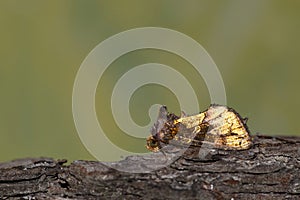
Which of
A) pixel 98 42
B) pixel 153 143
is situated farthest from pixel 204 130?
pixel 98 42

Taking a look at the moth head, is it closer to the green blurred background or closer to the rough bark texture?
the rough bark texture

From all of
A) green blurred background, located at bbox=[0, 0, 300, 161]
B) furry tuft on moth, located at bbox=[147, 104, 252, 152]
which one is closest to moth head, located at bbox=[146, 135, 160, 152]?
furry tuft on moth, located at bbox=[147, 104, 252, 152]

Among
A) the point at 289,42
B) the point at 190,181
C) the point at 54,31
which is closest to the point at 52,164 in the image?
the point at 190,181

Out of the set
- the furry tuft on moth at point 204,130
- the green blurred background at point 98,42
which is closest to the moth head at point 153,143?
the furry tuft on moth at point 204,130

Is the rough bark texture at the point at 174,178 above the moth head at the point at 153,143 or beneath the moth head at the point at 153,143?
beneath

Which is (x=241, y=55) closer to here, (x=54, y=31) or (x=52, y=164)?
(x=54, y=31)

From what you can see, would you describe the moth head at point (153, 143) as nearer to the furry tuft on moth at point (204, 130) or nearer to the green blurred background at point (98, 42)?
the furry tuft on moth at point (204, 130)

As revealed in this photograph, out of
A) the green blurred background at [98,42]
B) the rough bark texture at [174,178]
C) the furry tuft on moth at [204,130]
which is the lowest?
the rough bark texture at [174,178]
